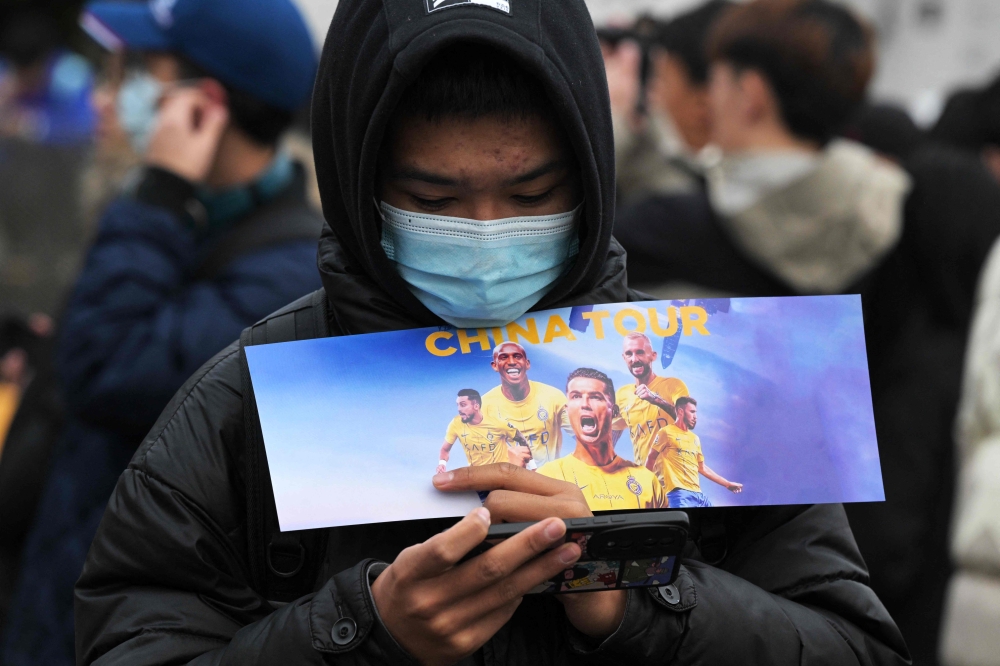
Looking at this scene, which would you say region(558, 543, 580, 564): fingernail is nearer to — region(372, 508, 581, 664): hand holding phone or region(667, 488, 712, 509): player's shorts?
region(372, 508, 581, 664): hand holding phone

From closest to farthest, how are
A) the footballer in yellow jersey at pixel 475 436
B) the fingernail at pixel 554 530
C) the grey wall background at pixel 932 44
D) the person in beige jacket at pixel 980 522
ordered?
the fingernail at pixel 554 530, the footballer in yellow jersey at pixel 475 436, the person in beige jacket at pixel 980 522, the grey wall background at pixel 932 44

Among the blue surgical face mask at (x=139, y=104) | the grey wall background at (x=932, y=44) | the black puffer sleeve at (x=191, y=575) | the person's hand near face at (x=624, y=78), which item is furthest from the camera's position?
the grey wall background at (x=932, y=44)

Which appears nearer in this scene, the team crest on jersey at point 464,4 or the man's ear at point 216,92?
the team crest on jersey at point 464,4

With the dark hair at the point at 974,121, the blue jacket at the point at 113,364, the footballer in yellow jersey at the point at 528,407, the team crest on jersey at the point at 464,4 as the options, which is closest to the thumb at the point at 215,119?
the blue jacket at the point at 113,364

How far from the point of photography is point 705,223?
12.1 ft

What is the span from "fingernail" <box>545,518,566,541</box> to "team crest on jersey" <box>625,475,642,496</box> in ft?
0.98

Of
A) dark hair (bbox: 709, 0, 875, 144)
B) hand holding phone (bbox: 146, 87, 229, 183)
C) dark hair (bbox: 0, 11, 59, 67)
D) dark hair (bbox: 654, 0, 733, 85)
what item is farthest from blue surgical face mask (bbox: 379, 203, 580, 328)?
dark hair (bbox: 0, 11, 59, 67)

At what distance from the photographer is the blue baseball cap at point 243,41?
3.17 metres

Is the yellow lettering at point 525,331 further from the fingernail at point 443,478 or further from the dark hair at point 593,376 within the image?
the fingernail at point 443,478

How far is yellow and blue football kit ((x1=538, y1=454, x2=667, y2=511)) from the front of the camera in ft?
5.48

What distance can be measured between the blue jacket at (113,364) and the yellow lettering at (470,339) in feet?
3.72

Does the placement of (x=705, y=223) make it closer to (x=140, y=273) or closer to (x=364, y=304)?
(x=140, y=273)

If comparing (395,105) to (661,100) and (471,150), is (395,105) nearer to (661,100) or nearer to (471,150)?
(471,150)

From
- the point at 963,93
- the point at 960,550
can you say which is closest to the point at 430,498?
the point at 960,550
